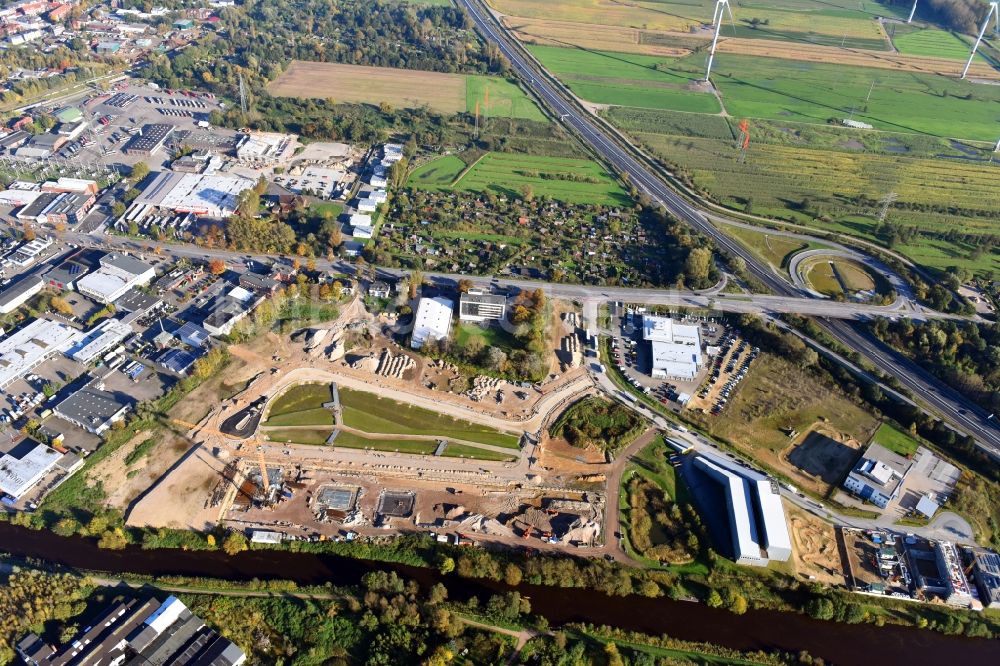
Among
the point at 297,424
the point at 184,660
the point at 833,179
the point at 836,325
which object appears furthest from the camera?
the point at 833,179

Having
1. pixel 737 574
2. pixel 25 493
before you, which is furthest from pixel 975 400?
pixel 25 493

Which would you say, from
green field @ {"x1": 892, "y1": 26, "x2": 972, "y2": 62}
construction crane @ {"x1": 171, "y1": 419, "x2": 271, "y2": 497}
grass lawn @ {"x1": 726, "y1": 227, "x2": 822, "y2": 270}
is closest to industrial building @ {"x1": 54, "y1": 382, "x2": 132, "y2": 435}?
construction crane @ {"x1": 171, "y1": 419, "x2": 271, "y2": 497}

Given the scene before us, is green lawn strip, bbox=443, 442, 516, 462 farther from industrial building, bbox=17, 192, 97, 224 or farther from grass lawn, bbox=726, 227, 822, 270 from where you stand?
industrial building, bbox=17, 192, 97, 224

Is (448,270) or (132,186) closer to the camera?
(448,270)

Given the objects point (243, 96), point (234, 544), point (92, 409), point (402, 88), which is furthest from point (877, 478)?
point (243, 96)

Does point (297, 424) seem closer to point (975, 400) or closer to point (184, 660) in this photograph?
point (184, 660)

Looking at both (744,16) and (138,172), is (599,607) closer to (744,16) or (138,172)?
(138,172)

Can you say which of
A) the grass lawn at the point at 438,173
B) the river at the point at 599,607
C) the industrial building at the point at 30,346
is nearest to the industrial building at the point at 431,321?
the river at the point at 599,607
